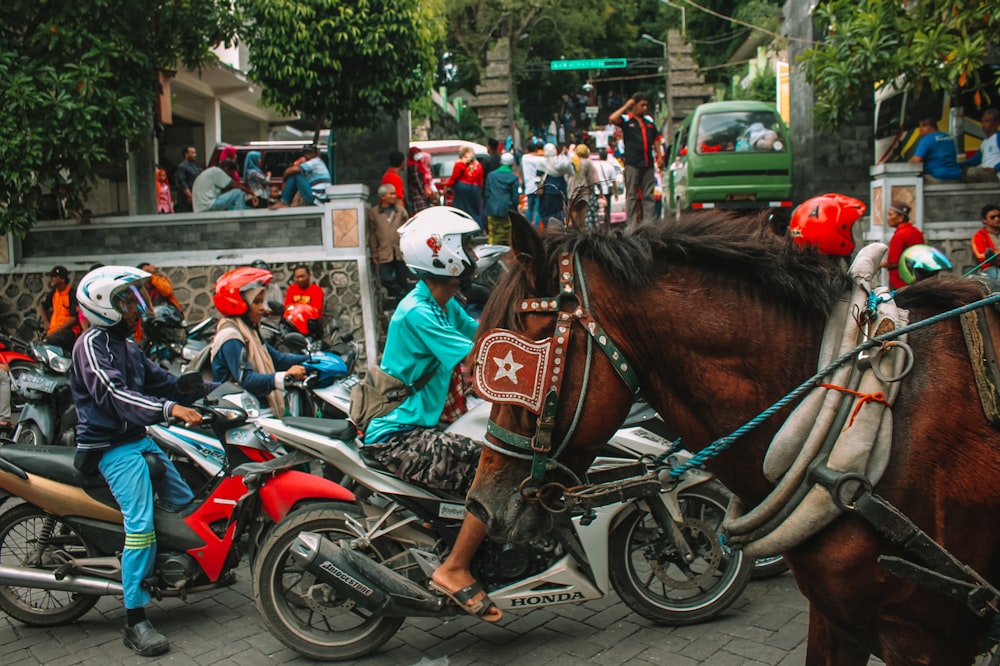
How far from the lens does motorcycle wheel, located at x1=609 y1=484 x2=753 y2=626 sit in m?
4.34

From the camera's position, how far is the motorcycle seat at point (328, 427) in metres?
4.35

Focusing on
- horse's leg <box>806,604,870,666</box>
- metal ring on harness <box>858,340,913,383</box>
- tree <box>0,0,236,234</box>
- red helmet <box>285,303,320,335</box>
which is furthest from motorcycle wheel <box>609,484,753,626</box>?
tree <box>0,0,236,234</box>

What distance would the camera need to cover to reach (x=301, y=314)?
386 inches

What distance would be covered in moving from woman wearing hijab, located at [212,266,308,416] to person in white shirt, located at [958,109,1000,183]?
9.67 metres

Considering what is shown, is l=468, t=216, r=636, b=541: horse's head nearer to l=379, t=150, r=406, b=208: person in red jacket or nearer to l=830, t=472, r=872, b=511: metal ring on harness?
l=830, t=472, r=872, b=511: metal ring on harness

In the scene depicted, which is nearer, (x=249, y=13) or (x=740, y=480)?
(x=740, y=480)

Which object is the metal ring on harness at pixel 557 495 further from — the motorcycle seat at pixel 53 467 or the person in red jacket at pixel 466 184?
the person in red jacket at pixel 466 184

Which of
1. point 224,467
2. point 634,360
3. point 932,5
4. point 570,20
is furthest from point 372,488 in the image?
point 570,20

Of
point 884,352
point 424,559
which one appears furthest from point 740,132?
point 884,352

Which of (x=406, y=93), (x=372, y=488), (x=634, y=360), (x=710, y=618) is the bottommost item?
(x=710, y=618)

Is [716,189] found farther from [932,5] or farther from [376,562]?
[376,562]

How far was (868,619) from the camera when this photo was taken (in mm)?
2227

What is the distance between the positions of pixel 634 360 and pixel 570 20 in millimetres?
37801

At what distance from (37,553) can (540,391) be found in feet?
11.8
